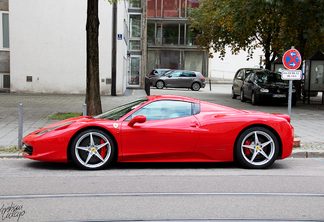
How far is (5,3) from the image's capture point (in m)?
20.7

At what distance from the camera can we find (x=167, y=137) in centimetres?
599

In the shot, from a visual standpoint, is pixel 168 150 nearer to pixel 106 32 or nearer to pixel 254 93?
pixel 254 93

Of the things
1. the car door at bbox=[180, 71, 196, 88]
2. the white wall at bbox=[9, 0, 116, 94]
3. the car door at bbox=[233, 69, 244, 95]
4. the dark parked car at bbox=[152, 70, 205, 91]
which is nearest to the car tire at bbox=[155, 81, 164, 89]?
the dark parked car at bbox=[152, 70, 205, 91]

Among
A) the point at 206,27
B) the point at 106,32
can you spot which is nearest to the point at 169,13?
the point at 206,27

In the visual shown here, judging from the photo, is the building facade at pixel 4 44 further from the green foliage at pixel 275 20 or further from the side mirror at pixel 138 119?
the side mirror at pixel 138 119

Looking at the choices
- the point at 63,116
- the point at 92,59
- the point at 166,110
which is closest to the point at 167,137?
the point at 166,110

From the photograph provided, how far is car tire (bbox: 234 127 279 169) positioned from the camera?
616 cm

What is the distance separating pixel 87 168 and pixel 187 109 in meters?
1.81

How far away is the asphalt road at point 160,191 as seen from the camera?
162 inches

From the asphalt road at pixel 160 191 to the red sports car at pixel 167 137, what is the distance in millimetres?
239

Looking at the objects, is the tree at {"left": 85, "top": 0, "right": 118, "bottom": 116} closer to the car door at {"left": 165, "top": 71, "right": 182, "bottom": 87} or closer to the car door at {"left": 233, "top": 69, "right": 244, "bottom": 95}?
the car door at {"left": 233, "top": 69, "right": 244, "bottom": 95}

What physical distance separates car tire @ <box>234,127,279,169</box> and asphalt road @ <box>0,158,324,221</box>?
163 millimetres

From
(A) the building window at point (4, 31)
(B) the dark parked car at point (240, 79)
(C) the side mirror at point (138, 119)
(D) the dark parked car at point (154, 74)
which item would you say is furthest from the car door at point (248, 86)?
(C) the side mirror at point (138, 119)

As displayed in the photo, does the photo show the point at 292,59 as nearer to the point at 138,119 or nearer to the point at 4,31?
the point at 138,119
